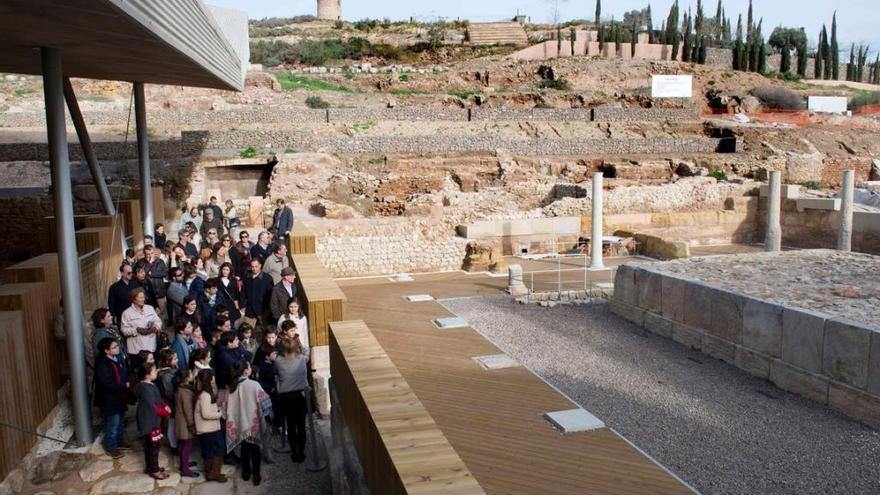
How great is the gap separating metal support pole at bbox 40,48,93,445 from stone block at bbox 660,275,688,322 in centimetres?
933

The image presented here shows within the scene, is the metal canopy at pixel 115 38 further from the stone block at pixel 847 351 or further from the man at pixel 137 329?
the stone block at pixel 847 351

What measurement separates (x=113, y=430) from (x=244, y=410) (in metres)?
1.62

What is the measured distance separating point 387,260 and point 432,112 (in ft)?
55.6

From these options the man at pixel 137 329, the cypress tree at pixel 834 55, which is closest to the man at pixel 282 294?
the man at pixel 137 329

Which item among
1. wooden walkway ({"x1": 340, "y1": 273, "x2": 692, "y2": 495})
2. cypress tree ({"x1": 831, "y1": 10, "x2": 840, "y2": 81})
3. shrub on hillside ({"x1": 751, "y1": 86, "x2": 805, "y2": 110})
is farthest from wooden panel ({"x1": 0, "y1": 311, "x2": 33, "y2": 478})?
cypress tree ({"x1": 831, "y1": 10, "x2": 840, "y2": 81})

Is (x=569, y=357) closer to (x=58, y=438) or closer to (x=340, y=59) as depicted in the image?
(x=58, y=438)

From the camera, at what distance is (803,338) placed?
9.47 m

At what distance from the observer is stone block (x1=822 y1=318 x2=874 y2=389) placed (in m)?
8.54

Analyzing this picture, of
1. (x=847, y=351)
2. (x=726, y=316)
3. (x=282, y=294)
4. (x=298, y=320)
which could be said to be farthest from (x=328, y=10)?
(x=847, y=351)

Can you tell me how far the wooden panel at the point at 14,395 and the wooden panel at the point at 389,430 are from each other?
2930 millimetres

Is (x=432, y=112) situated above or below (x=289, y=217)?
above

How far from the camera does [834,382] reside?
888 cm

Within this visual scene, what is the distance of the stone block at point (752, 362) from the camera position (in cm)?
1005

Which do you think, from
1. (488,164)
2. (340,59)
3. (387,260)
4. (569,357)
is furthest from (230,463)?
(340,59)
